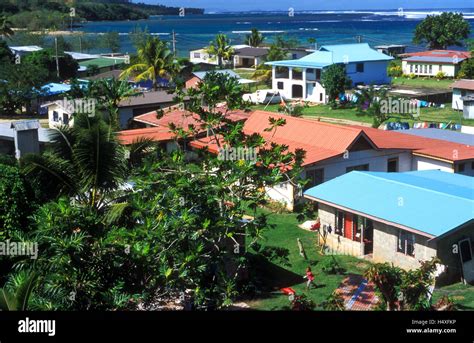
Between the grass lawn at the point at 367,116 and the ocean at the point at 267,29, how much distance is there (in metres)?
34.6

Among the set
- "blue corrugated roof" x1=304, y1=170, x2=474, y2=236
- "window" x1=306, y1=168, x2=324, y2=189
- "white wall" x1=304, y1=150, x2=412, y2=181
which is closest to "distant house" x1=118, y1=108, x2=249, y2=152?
"window" x1=306, y1=168, x2=324, y2=189

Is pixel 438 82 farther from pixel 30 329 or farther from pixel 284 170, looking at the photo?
→ pixel 30 329

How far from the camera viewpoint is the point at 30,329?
2.17 m

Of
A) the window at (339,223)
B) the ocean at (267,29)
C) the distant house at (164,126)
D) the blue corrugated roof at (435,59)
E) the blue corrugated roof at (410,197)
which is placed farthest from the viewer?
the ocean at (267,29)

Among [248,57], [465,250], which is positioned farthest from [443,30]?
[465,250]

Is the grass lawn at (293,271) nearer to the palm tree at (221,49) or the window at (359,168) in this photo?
the window at (359,168)

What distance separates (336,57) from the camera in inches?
2009

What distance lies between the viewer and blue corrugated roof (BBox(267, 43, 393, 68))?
48656 mm

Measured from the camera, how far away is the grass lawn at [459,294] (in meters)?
13.4

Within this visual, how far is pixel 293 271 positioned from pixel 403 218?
2977 millimetres

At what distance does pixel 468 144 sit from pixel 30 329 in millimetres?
25082

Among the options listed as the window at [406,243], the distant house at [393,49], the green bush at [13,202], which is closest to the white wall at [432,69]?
the distant house at [393,49]

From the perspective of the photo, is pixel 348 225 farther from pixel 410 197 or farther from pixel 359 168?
pixel 359 168

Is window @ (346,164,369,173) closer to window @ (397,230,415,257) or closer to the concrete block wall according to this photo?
the concrete block wall
